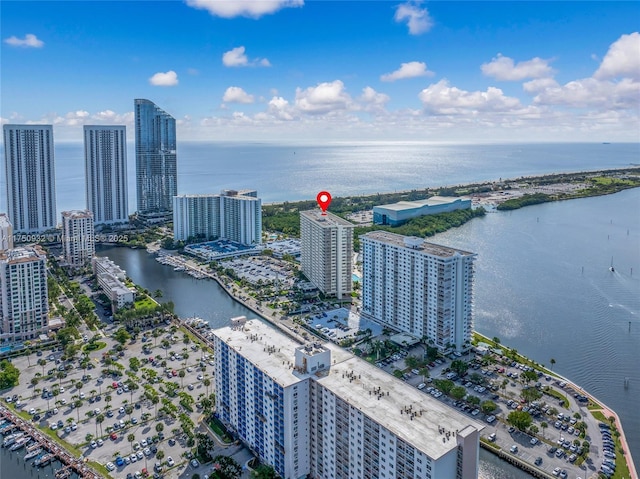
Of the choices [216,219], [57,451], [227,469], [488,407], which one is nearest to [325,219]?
[488,407]

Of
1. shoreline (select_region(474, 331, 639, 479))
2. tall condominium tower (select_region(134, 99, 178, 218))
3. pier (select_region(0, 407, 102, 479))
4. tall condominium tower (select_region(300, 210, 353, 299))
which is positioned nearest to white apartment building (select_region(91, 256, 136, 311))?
pier (select_region(0, 407, 102, 479))

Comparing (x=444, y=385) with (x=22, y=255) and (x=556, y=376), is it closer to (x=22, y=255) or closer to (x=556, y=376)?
(x=556, y=376)

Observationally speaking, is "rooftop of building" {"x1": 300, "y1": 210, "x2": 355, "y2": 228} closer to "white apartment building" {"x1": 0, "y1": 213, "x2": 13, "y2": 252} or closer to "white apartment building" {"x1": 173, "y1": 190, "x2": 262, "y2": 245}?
"white apartment building" {"x1": 173, "y1": 190, "x2": 262, "y2": 245}

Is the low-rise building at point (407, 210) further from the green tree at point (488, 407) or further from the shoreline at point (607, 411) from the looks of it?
the green tree at point (488, 407)

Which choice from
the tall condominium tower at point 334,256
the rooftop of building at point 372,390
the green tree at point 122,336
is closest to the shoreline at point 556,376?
the green tree at point 122,336

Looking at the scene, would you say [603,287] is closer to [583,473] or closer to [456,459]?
[583,473]

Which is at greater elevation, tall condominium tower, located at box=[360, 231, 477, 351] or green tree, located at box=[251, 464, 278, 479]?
tall condominium tower, located at box=[360, 231, 477, 351]
